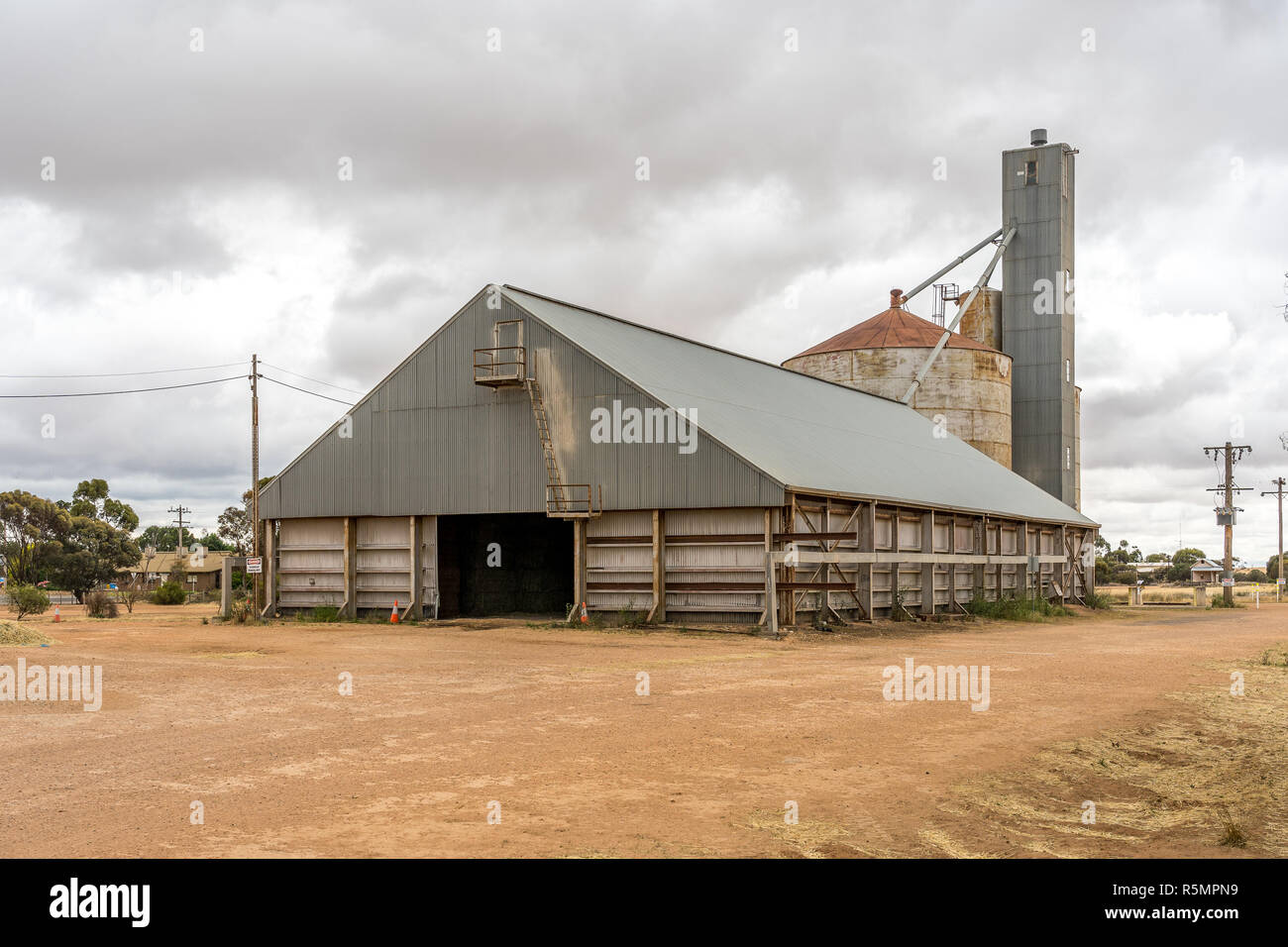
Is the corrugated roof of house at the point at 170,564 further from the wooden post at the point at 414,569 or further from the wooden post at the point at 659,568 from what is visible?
the wooden post at the point at 659,568

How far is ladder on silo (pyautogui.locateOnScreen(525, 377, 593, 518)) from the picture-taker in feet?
107

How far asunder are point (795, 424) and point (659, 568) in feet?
32.0

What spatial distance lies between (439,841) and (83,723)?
27.1 ft

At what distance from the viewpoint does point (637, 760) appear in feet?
39.2

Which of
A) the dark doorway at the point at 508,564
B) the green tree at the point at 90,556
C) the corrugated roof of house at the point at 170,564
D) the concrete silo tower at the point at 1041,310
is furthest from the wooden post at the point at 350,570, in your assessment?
the corrugated roof of house at the point at 170,564

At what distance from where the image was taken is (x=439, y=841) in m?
8.41

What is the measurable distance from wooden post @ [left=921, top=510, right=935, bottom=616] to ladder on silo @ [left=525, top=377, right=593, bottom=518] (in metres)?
12.0

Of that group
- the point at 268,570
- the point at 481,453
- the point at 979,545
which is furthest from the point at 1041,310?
the point at 268,570

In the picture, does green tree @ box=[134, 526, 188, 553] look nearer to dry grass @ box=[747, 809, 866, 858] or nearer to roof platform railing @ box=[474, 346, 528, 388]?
roof platform railing @ box=[474, 346, 528, 388]

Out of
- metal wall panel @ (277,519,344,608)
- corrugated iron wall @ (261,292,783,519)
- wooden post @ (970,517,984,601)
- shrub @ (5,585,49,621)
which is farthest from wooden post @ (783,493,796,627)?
shrub @ (5,585,49,621)

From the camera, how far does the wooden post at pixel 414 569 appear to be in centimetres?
3616

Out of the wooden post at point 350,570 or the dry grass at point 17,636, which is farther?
the wooden post at point 350,570

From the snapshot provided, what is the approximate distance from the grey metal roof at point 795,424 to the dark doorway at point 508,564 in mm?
7407
